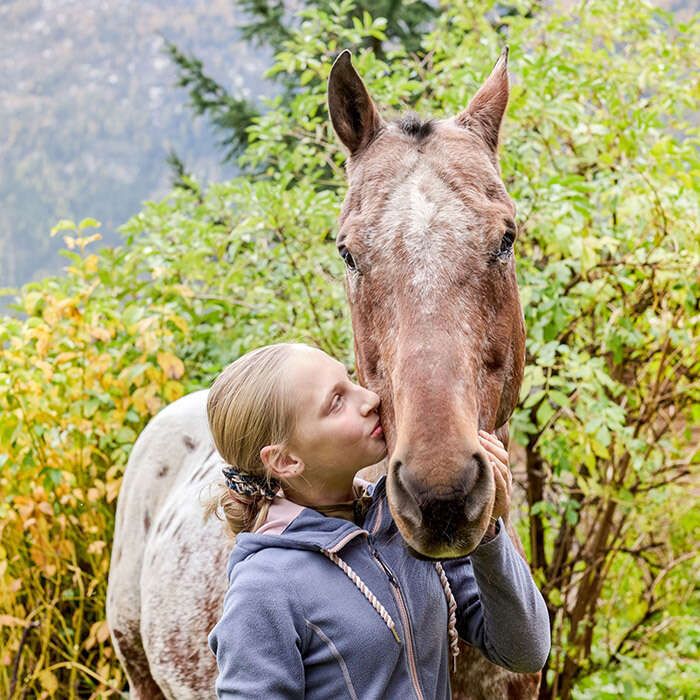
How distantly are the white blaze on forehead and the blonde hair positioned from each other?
0.31 metres

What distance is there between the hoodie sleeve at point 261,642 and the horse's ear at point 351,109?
1140 mm

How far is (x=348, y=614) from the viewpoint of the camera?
1.48 meters

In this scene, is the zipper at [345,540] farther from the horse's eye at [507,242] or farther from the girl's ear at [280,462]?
the horse's eye at [507,242]

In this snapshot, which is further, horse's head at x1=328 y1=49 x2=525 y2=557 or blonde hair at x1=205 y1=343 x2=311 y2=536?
blonde hair at x1=205 y1=343 x2=311 y2=536

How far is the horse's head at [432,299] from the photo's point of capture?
4.37 feet

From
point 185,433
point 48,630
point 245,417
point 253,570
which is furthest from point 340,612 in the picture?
point 48,630

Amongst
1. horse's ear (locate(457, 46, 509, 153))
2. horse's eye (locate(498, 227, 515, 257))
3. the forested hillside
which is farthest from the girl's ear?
the forested hillside

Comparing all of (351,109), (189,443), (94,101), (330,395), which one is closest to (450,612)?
(330,395)

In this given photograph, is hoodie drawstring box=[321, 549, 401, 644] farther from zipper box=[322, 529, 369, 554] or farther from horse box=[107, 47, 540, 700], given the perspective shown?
horse box=[107, 47, 540, 700]

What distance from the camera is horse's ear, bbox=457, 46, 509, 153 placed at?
206 cm

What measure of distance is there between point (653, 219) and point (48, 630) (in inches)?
140

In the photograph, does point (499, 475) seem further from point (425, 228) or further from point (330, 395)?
point (425, 228)

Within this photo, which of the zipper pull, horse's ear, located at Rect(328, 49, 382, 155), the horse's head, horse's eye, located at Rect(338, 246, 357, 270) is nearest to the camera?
the horse's head

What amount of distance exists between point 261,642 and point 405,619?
0.97ft
